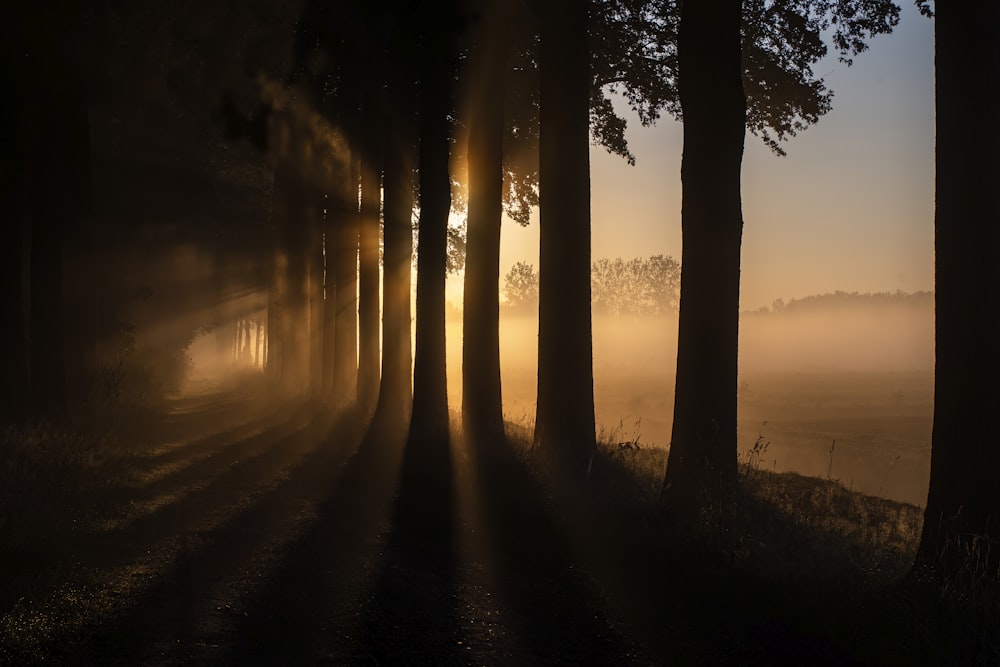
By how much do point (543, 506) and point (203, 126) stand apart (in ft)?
57.3

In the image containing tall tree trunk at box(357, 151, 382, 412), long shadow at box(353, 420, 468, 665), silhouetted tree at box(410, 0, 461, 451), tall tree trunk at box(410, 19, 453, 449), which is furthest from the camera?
tall tree trunk at box(357, 151, 382, 412)

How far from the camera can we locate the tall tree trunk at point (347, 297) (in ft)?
84.8

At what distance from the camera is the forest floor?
5.00 m

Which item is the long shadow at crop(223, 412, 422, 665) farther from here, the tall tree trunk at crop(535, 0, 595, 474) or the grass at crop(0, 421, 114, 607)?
the tall tree trunk at crop(535, 0, 595, 474)

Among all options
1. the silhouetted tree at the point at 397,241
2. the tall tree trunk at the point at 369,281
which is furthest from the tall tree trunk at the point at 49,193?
the tall tree trunk at the point at 369,281

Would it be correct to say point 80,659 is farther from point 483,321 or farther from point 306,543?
point 483,321

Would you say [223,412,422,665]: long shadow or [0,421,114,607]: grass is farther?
[0,421,114,607]: grass

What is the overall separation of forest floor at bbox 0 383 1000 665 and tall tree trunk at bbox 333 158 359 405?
14.5 m

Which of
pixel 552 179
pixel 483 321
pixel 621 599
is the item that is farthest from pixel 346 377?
pixel 621 599

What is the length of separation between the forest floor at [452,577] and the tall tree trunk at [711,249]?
78 cm

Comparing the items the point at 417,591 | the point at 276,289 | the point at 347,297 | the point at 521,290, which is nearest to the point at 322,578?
the point at 417,591

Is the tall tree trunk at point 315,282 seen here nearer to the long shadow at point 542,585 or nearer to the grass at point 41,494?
the grass at point 41,494

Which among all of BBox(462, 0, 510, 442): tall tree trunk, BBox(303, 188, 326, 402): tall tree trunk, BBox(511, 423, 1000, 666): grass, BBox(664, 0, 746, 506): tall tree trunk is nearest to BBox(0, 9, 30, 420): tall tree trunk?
BBox(462, 0, 510, 442): tall tree trunk

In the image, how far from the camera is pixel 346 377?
25.8 meters
